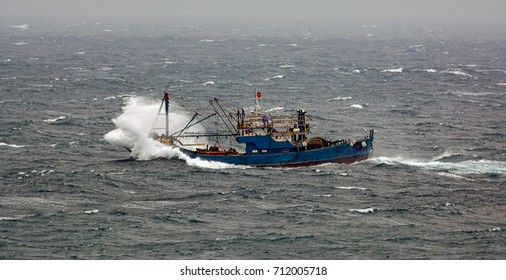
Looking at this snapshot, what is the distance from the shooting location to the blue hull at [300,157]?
89.3m

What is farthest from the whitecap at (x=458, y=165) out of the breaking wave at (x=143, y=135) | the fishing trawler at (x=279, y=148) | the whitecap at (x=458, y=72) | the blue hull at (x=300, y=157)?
the whitecap at (x=458, y=72)

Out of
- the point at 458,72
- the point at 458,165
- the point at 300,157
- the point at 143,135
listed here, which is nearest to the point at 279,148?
the point at 300,157

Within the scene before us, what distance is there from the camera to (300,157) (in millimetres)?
89812

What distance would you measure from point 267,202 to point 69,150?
33.2 m

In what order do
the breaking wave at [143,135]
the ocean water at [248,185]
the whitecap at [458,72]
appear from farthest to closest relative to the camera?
the whitecap at [458,72] → the breaking wave at [143,135] → the ocean water at [248,185]

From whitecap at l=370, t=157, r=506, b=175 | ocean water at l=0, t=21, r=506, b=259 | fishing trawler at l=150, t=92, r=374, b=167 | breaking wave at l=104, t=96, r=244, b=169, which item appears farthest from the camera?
breaking wave at l=104, t=96, r=244, b=169

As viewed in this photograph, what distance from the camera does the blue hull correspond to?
293ft

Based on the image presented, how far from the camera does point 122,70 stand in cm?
18212

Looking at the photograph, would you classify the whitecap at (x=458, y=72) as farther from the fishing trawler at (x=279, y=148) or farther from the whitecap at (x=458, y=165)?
the fishing trawler at (x=279, y=148)

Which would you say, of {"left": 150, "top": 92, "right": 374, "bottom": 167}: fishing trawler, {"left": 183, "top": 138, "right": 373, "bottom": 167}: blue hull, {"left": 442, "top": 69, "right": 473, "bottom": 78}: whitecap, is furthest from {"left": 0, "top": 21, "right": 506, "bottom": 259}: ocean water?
{"left": 442, "top": 69, "right": 473, "bottom": 78}: whitecap

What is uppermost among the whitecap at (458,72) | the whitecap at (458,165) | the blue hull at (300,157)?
the whitecap at (458,72)

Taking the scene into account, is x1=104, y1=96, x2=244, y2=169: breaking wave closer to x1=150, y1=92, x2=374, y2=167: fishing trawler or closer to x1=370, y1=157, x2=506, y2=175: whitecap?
x1=150, y1=92, x2=374, y2=167: fishing trawler

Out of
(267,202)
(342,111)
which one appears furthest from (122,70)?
(267,202)

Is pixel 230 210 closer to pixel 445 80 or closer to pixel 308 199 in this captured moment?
pixel 308 199
